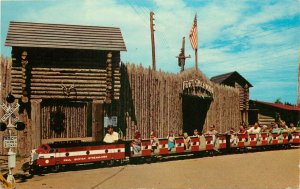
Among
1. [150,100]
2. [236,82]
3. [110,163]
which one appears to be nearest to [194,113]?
[150,100]

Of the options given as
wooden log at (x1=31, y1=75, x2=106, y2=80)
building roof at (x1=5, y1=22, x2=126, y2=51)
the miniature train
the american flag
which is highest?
the american flag

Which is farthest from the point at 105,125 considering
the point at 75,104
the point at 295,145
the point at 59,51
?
the point at 295,145

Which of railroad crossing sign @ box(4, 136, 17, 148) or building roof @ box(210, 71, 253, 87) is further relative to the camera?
building roof @ box(210, 71, 253, 87)

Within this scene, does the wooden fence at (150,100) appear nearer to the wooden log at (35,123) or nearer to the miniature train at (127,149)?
the miniature train at (127,149)

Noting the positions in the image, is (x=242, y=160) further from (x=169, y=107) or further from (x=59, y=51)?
(x=59, y=51)

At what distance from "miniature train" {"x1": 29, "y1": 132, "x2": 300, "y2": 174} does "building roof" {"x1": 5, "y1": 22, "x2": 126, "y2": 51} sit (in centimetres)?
597

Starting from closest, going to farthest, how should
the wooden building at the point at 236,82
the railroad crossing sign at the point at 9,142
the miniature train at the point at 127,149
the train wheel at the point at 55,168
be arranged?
1. the railroad crossing sign at the point at 9,142
2. the miniature train at the point at 127,149
3. the train wheel at the point at 55,168
4. the wooden building at the point at 236,82

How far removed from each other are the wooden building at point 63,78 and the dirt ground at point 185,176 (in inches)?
187

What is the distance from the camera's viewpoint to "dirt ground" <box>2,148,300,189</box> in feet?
36.4

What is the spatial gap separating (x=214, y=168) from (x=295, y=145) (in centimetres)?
1228

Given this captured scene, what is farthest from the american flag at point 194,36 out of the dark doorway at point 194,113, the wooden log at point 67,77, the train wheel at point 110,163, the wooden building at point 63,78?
the train wheel at point 110,163

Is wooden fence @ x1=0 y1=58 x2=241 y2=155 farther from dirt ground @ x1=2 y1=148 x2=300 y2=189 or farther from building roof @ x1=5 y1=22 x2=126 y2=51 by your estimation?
dirt ground @ x1=2 y1=148 x2=300 y2=189

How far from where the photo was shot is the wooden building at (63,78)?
18.6 m

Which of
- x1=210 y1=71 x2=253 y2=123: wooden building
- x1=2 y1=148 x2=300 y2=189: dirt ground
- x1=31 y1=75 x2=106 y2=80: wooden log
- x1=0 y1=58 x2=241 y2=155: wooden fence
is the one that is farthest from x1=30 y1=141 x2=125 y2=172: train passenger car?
x1=210 y1=71 x2=253 y2=123: wooden building
